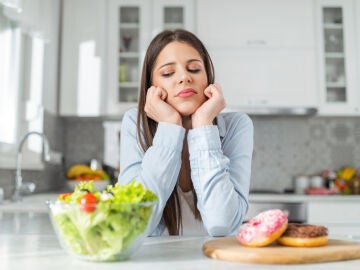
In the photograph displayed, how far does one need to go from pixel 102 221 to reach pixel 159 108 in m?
0.72

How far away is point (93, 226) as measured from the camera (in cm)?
64

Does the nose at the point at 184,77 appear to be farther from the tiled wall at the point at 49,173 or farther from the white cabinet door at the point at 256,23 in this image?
the white cabinet door at the point at 256,23

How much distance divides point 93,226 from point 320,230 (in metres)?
0.41

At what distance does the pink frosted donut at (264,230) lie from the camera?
2.45 feet

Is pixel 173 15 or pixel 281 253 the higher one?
pixel 173 15

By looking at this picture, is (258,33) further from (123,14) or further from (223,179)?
(223,179)

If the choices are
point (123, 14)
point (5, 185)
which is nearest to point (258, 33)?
point (123, 14)

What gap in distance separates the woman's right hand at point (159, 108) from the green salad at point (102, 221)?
0.62m

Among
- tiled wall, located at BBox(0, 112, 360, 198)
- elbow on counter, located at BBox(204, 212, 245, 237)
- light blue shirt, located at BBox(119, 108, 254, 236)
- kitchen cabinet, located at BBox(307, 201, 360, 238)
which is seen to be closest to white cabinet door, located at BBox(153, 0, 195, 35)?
tiled wall, located at BBox(0, 112, 360, 198)

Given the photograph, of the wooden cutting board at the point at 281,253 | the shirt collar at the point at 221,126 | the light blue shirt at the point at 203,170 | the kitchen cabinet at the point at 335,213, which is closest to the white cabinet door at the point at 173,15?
the kitchen cabinet at the point at 335,213

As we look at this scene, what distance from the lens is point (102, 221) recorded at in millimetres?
639

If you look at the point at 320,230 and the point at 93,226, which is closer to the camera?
the point at 93,226

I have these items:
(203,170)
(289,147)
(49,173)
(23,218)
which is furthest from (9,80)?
(289,147)

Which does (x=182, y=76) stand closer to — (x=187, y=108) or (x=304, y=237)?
(x=187, y=108)
